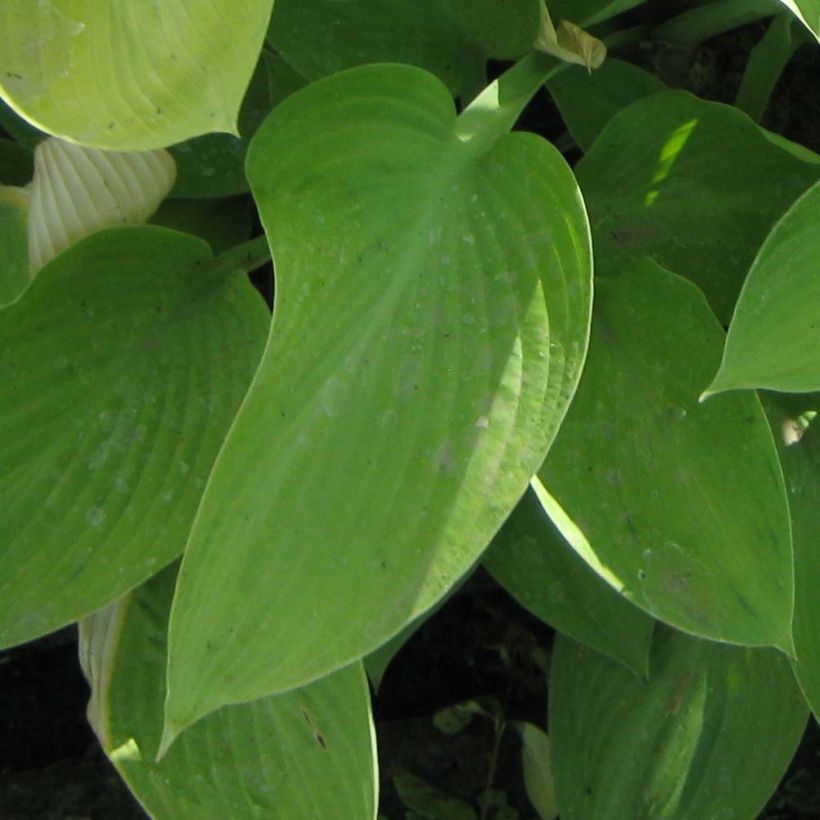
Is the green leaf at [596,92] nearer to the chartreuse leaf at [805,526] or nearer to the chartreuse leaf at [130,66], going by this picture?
the chartreuse leaf at [805,526]

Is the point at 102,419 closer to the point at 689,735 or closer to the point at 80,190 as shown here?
the point at 80,190

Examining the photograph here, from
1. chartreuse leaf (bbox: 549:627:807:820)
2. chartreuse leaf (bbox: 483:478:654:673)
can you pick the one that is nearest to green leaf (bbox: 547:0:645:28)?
chartreuse leaf (bbox: 483:478:654:673)

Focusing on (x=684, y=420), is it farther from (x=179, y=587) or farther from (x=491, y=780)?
(x=491, y=780)

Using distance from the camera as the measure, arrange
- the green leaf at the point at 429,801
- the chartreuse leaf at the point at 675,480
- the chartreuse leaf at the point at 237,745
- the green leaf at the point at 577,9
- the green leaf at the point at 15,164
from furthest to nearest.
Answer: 1. the green leaf at the point at 429,801
2. the green leaf at the point at 15,164
3. the green leaf at the point at 577,9
4. the chartreuse leaf at the point at 237,745
5. the chartreuse leaf at the point at 675,480

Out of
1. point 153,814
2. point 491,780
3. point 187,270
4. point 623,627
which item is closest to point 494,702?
point 491,780

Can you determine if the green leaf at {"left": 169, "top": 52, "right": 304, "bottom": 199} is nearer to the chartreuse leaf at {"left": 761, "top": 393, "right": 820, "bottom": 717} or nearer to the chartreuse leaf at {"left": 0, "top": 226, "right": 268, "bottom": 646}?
the chartreuse leaf at {"left": 0, "top": 226, "right": 268, "bottom": 646}

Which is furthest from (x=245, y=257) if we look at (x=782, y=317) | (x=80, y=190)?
(x=782, y=317)

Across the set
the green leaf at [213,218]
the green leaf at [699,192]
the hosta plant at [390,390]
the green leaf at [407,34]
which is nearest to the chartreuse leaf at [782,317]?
the hosta plant at [390,390]
